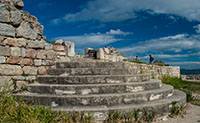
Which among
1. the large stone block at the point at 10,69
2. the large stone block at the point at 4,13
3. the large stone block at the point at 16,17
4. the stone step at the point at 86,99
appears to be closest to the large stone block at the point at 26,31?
the large stone block at the point at 16,17

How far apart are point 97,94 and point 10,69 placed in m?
2.51

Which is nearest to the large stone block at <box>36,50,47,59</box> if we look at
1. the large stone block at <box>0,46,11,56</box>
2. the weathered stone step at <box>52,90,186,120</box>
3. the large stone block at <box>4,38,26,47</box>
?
the large stone block at <box>4,38,26,47</box>

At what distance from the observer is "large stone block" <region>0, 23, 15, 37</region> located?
409 cm

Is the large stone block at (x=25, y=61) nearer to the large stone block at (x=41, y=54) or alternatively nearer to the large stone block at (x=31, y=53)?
the large stone block at (x=31, y=53)

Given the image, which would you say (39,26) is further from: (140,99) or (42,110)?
(140,99)

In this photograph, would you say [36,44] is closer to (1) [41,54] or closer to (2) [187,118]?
(1) [41,54]

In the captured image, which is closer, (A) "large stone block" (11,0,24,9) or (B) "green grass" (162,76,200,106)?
(A) "large stone block" (11,0,24,9)

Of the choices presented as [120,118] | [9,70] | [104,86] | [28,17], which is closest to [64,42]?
[28,17]

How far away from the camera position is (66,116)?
3139 millimetres

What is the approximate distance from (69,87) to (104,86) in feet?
2.95

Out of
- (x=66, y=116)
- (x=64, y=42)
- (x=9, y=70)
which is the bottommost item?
(x=66, y=116)

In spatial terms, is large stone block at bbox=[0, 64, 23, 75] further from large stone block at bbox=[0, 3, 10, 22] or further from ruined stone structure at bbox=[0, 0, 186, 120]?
large stone block at bbox=[0, 3, 10, 22]

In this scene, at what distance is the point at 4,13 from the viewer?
4.14 meters

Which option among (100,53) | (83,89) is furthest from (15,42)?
(100,53)
